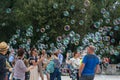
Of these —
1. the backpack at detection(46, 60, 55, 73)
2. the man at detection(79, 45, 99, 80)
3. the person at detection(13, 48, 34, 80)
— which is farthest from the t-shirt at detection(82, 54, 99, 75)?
the backpack at detection(46, 60, 55, 73)

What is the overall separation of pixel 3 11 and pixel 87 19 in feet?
33.9

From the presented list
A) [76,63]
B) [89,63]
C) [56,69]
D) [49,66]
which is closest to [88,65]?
[89,63]

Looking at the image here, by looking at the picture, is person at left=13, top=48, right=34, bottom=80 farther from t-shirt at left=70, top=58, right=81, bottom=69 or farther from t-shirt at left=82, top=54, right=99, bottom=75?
t-shirt at left=70, top=58, right=81, bottom=69

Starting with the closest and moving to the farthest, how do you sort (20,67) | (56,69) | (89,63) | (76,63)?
(20,67) < (89,63) < (76,63) < (56,69)

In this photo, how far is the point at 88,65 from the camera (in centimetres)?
1125

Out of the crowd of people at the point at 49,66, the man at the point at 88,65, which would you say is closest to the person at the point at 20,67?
the crowd of people at the point at 49,66

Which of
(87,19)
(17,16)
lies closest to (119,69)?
(87,19)

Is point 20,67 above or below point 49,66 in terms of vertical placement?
below

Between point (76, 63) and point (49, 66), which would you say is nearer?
point (76, 63)

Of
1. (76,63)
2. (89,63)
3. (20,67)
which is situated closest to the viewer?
(20,67)

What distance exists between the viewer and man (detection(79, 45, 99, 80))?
11.2m

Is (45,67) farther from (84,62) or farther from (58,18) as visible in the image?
(58,18)

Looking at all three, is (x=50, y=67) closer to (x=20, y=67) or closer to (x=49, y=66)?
(x=49, y=66)

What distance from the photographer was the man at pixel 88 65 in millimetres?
11188
